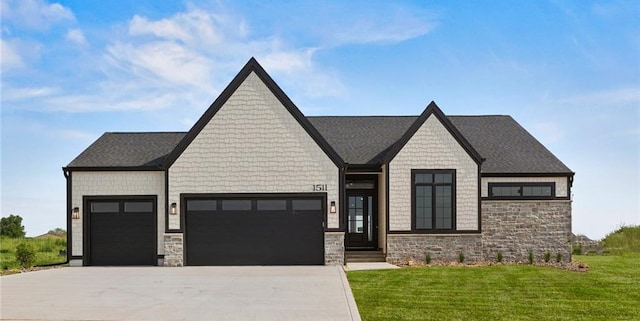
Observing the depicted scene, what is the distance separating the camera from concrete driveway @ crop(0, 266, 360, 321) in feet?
37.5

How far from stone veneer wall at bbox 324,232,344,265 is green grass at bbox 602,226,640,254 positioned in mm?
15059

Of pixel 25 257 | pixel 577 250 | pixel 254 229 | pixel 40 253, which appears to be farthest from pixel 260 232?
pixel 577 250

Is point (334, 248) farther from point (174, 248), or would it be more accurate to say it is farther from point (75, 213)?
point (75, 213)

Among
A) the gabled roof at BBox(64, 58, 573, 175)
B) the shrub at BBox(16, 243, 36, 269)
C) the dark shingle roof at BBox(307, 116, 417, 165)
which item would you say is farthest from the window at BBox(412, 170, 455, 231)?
the shrub at BBox(16, 243, 36, 269)

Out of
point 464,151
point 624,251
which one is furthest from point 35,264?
point 624,251

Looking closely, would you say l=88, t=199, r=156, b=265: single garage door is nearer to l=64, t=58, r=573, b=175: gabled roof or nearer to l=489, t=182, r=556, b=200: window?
l=64, t=58, r=573, b=175: gabled roof

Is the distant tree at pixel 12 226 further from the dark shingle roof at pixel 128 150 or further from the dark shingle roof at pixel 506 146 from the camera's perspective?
the dark shingle roof at pixel 506 146

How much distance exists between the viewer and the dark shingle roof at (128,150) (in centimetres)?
2166

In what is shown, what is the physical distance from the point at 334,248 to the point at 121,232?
7699 millimetres

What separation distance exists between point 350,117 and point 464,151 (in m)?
6.54

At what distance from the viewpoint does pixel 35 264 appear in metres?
22.8

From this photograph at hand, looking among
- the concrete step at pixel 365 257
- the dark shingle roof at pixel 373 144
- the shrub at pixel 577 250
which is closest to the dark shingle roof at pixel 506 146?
the dark shingle roof at pixel 373 144

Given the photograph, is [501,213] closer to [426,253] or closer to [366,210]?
[426,253]

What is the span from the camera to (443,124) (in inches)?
848
